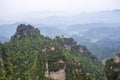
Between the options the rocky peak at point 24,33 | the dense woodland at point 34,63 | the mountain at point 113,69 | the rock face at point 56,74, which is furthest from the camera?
the rocky peak at point 24,33

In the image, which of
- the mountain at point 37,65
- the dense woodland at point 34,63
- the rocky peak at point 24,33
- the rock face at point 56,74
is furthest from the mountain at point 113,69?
the rocky peak at point 24,33

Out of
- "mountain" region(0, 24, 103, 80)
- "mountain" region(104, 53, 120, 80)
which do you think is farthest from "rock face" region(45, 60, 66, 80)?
"mountain" region(104, 53, 120, 80)

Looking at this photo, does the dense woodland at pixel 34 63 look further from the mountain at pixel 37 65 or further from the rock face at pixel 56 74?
the rock face at pixel 56 74

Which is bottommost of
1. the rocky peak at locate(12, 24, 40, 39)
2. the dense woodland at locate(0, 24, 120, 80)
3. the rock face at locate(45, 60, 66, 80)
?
the rock face at locate(45, 60, 66, 80)

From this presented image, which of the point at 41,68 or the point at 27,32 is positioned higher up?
the point at 27,32

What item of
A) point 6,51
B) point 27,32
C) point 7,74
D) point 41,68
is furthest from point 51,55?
point 27,32

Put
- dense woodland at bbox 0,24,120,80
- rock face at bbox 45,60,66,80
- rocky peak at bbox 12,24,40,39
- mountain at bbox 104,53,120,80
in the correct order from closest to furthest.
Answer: mountain at bbox 104,53,120,80 → dense woodland at bbox 0,24,120,80 → rock face at bbox 45,60,66,80 → rocky peak at bbox 12,24,40,39

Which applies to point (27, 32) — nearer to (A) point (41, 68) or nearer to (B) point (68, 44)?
(B) point (68, 44)

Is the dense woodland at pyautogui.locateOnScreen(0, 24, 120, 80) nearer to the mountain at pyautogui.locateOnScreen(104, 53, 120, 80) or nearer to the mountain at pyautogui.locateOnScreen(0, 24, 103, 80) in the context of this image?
the mountain at pyautogui.locateOnScreen(0, 24, 103, 80)

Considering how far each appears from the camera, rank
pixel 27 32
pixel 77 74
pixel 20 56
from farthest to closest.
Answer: pixel 27 32, pixel 20 56, pixel 77 74
